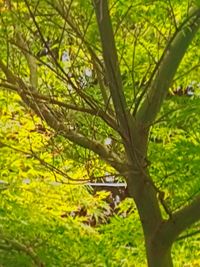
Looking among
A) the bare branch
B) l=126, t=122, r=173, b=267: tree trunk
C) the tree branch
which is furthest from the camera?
l=126, t=122, r=173, b=267: tree trunk

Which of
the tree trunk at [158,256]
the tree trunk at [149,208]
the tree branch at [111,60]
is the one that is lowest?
the tree trunk at [158,256]

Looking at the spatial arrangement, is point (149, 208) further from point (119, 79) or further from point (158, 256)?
point (119, 79)

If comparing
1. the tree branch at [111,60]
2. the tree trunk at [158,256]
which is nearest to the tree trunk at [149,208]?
the tree trunk at [158,256]

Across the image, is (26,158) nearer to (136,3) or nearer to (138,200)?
(138,200)

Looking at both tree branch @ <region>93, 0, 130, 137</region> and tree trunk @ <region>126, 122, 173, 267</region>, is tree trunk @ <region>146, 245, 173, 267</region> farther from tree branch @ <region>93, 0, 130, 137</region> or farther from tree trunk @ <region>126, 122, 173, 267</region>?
tree branch @ <region>93, 0, 130, 137</region>

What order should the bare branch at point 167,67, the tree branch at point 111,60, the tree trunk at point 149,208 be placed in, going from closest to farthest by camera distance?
the tree branch at point 111,60
the bare branch at point 167,67
the tree trunk at point 149,208

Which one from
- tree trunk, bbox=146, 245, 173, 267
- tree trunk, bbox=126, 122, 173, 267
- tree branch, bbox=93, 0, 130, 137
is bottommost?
tree trunk, bbox=146, 245, 173, 267

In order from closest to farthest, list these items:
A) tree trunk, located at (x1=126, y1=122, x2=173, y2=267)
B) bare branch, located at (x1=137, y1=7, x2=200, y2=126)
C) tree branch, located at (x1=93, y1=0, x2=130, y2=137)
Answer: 1. tree branch, located at (x1=93, y1=0, x2=130, y2=137)
2. bare branch, located at (x1=137, y1=7, x2=200, y2=126)
3. tree trunk, located at (x1=126, y1=122, x2=173, y2=267)

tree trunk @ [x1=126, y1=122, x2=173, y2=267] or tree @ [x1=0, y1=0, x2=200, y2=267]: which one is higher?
tree @ [x1=0, y1=0, x2=200, y2=267]

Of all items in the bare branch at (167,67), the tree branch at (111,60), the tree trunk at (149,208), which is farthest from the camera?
the tree trunk at (149,208)

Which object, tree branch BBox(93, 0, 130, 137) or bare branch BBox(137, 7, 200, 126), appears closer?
tree branch BBox(93, 0, 130, 137)

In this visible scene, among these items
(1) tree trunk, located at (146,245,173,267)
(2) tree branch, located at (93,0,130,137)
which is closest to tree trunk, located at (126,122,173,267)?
(1) tree trunk, located at (146,245,173,267)

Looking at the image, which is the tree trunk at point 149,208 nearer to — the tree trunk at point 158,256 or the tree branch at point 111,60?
the tree trunk at point 158,256

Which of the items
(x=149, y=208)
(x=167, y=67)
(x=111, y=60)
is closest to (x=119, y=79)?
(x=111, y=60)
